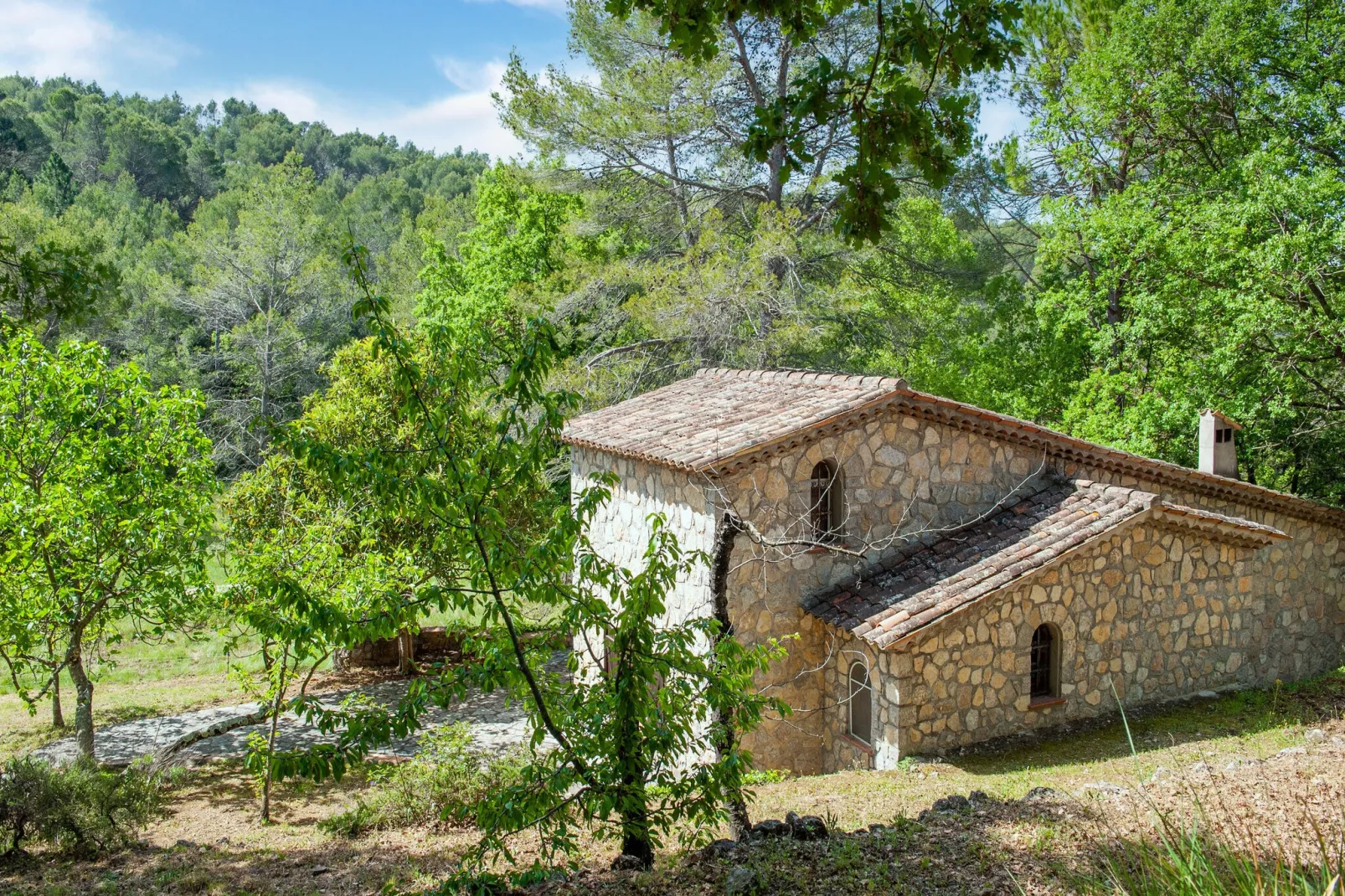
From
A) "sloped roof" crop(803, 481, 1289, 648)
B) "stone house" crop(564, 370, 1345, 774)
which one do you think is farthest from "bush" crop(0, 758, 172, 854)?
"sloped roof" crop(803, 481, 1289, 648)

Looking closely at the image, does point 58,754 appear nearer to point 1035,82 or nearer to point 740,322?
point 740,322

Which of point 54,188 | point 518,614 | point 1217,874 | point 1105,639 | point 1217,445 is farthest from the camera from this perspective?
point 54,188

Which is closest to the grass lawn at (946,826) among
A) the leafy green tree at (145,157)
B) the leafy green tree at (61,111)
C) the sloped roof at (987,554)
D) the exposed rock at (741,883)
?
the exposed rock at (741,883)

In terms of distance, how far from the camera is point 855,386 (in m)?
12.6

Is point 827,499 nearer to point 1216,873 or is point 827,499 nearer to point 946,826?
point 946,826

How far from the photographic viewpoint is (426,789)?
33.4 feet

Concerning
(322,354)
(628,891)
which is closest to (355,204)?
(322,354)

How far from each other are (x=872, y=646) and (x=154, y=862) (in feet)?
24.7

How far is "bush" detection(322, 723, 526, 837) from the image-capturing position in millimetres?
9922

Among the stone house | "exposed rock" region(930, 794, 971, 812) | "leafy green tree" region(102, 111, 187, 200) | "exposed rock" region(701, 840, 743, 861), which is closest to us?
"exposed rock" region(701, 840, 743, 861)

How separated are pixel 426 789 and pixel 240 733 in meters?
7.19

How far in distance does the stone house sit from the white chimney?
1429 millimetres

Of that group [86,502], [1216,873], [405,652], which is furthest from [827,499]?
[405,652]

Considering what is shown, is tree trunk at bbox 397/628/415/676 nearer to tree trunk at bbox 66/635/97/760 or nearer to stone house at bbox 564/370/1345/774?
tree trunk at bbox 66/635/97/760
